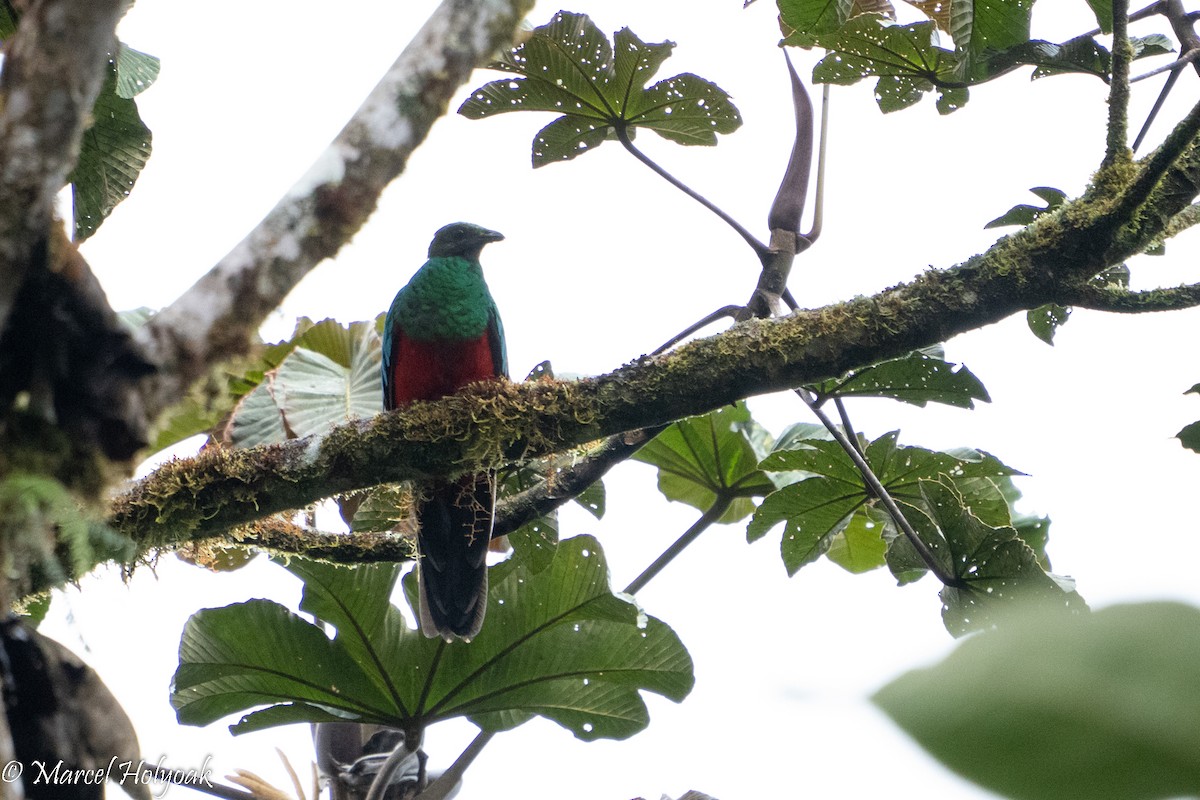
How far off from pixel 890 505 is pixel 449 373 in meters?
1.85

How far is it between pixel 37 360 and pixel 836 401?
2494 mm

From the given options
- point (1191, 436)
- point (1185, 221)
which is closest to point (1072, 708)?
point (1191, 436)

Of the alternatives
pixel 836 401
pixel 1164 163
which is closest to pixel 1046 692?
pixel 1164 163

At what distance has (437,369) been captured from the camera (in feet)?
13.3

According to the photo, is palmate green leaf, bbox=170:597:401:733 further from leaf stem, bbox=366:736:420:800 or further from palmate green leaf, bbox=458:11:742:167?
palmate green leaf, bbox=458:11:742:167

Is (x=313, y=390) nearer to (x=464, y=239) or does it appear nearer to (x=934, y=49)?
(x=464, y=239)

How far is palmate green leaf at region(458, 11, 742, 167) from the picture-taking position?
350cm

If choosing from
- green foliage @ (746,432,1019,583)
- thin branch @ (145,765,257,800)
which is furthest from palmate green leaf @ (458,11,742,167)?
thin branch @ (145,765,257,800)

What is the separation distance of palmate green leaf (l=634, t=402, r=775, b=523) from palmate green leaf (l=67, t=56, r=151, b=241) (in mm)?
2245

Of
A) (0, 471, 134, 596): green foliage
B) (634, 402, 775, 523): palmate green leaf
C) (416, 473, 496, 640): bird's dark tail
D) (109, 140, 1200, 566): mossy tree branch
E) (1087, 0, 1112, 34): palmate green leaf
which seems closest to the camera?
(0, 471, 134, 596): green foliage

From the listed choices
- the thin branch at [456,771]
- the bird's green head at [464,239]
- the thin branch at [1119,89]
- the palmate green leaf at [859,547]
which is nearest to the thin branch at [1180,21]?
the thin branch at [1119,89]

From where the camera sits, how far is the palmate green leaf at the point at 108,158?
314 cm

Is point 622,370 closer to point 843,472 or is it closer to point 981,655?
point 843,472

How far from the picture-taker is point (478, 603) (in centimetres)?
374
